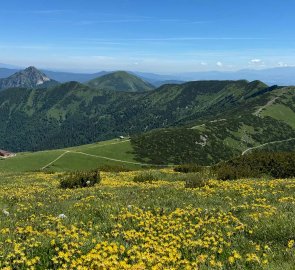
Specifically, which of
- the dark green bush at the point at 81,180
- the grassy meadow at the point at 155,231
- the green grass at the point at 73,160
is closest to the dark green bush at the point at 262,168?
the grassy meadow at the point at 155,231

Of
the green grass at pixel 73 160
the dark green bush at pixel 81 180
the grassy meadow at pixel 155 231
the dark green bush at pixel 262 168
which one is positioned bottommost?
the green grass at pixel 73 160

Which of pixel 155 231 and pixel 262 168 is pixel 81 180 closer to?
pixel 262 168

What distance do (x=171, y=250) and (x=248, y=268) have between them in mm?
1811

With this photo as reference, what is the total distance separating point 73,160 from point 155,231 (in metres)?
157

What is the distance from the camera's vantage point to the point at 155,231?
10656 mm

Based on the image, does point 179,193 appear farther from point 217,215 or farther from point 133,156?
point 133,156

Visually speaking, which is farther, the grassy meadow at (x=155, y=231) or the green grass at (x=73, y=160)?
the green grass at (x=73, y=160)

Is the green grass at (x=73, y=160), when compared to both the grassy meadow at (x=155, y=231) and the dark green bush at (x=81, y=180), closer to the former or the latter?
the dark green bush at (x=81, y=180)

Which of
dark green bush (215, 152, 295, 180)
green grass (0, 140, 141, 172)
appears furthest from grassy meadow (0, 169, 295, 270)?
green grass (0, 140, 141, 172)

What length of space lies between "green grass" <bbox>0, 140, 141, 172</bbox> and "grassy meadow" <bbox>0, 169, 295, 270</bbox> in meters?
127

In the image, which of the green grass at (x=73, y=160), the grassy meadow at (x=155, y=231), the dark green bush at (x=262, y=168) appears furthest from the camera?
the green grass at (x=73, y=160)

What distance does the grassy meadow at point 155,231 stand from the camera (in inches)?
332

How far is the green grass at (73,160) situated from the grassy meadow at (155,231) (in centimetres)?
12716

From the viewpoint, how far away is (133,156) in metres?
192
